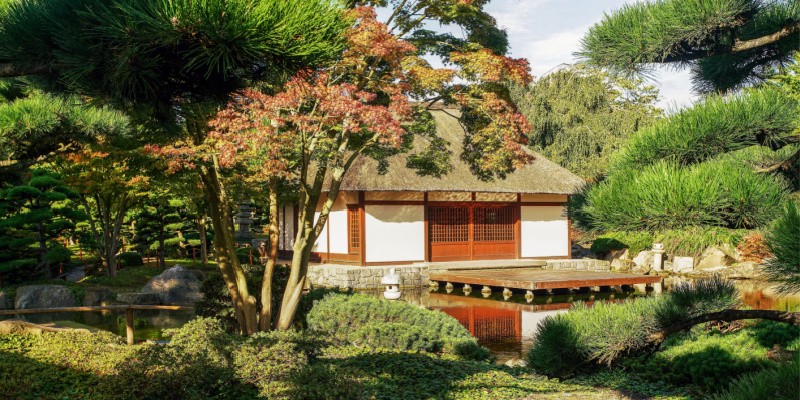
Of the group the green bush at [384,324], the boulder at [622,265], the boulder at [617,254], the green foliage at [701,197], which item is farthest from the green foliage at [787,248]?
the boulder at [617,254]

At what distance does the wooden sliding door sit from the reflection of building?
0.11ft

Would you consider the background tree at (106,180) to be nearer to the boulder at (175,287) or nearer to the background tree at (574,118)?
the boulder at (175,287)

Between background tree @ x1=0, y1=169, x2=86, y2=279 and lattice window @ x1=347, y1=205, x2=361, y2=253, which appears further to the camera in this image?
lattice window @ x1=347, y1=205, x2=361, y2=253

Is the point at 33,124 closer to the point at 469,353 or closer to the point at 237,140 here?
the point at 237,140

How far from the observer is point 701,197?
82.4 inches

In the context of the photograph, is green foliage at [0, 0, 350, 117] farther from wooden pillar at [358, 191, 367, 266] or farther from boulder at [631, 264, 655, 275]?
boulder at [631, 264, 655, 275]

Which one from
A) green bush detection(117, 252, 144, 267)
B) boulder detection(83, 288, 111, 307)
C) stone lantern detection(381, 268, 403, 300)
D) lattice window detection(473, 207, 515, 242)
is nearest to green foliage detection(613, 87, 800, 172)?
stone lantern detection(381, 268, 403, 300)

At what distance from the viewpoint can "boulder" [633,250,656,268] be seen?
68.8ft

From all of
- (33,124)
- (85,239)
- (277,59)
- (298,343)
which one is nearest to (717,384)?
(298,343)

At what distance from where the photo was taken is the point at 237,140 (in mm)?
7812

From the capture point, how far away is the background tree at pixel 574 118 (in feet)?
87.0

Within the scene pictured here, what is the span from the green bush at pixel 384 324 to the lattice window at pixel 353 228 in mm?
9989

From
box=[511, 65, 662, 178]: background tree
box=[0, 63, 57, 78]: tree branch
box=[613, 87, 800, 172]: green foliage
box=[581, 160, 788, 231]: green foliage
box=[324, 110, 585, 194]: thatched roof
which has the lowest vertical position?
box=[581, 160, 788, 231]: green foliage

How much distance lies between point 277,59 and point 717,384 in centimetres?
544
